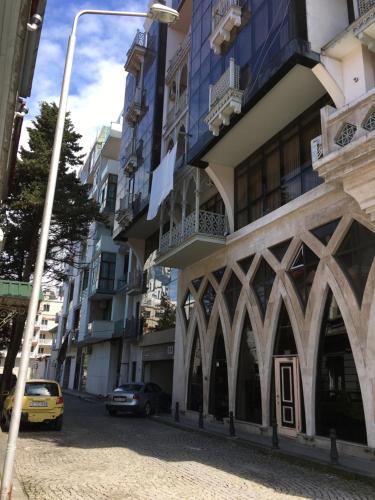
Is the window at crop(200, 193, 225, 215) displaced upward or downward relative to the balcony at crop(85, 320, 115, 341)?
upward

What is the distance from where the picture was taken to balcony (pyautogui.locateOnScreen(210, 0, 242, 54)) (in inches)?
634

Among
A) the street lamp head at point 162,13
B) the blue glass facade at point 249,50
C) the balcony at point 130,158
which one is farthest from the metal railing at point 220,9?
the balcony at point 130,158

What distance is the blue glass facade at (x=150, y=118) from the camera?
1013 inches

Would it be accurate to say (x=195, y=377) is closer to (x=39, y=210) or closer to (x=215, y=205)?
(x=215, y=205)

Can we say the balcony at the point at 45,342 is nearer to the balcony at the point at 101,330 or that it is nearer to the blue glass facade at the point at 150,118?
the balcony at the point at 101,330

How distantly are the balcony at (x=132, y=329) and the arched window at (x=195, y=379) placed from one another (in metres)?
8.55

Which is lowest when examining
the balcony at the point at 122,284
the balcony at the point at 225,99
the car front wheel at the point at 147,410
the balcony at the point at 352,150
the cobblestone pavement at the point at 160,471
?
the cobblestone pavement at the point at 160,471

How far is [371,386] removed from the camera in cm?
1077

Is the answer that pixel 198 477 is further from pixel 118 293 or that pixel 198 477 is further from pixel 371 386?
pixel 118 293

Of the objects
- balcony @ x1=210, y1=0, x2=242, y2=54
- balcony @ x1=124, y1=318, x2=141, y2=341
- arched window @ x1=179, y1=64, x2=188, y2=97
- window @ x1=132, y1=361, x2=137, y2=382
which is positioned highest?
arched window @ x1=179, y1=64, x2=188, y2=97

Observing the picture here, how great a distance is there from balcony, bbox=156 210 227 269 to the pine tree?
516 cm

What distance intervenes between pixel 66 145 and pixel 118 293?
48.9 feet

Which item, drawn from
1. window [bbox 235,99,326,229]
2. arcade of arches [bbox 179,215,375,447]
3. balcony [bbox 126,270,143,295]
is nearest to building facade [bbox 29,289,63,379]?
balcony [bbox 126,270,143,295]

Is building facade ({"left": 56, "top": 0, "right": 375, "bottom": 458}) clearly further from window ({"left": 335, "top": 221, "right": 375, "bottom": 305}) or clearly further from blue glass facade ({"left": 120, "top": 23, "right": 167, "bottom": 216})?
blue glass facade ({"left": 120, "top": 23, "right": 167, "bottom": 216})
